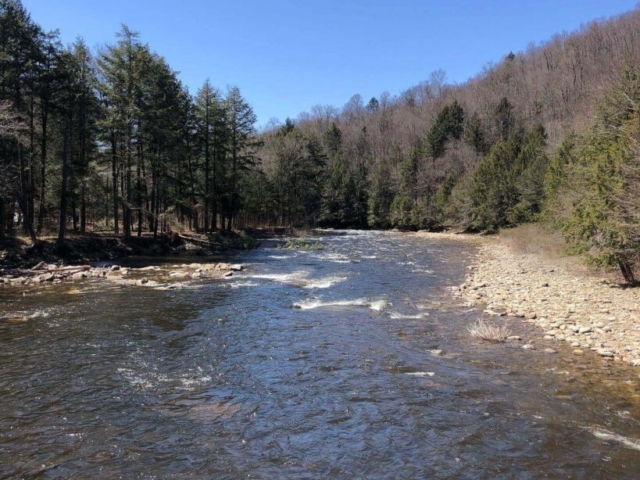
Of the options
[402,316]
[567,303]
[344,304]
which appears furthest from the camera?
[344,304]

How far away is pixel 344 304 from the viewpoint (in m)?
18.0

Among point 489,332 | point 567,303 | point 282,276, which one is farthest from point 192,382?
point 282,276

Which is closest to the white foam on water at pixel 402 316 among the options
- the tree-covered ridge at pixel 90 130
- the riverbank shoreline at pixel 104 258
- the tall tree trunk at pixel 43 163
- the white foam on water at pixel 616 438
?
the white foam on water at pixel 616 438

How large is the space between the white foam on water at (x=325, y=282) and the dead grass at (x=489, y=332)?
960 centimetres

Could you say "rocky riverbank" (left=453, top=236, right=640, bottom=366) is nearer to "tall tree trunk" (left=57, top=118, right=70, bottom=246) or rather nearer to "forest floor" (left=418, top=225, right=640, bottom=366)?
"forest floor" (left=418, top=225, right=640, bottom=366)

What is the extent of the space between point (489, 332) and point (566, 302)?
207 inches

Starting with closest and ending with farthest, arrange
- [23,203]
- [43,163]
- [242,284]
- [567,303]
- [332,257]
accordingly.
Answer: [567,303] → [242,284] → [23,203] → [43,163] → [332,257]

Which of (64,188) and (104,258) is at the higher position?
(64,188)

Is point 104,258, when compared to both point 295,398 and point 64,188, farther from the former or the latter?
point 295,398

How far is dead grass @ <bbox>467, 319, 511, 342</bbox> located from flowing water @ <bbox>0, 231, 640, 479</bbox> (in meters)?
0.39

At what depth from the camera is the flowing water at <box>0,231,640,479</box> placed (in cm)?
696

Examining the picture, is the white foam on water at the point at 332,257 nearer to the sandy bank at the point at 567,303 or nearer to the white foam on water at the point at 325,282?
the white foam on water at the point at 325,282

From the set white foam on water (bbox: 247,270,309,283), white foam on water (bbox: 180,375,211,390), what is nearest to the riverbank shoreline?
white foam on water (bbox: 247,270,309,283)

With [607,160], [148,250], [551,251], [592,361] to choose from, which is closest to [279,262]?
[148,250]
